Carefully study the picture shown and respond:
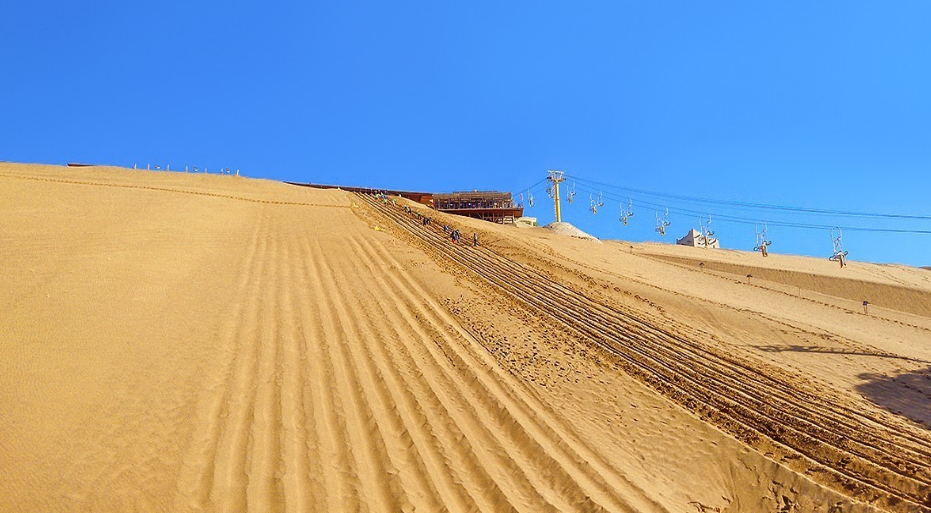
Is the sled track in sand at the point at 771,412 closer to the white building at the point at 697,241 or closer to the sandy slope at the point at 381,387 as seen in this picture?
the sandy slope at the point at 381,387

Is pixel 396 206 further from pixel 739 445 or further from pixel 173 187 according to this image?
pixel 739 445

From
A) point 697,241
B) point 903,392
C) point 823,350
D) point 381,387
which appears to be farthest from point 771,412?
point 697,241

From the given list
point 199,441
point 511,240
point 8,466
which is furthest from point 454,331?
point 511,240

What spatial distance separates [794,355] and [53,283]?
65.6 feet

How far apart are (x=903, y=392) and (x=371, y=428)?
13.8m

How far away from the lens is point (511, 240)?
91.5 feet

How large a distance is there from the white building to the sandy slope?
37.5 m

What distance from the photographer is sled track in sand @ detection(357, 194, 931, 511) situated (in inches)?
342

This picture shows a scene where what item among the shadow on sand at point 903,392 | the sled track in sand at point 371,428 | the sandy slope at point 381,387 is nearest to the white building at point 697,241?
the sandy slope at point 381,387

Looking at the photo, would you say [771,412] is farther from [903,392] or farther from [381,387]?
[381,387]

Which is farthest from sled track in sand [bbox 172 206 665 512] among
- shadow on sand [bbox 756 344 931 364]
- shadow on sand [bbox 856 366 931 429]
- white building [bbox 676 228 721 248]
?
white building [bbox 676 228 721 248]

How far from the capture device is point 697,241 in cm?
5600

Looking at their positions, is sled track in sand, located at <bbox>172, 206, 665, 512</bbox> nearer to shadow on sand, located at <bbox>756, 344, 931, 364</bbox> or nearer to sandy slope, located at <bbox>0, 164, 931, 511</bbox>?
sandy slope, located at <bbox>0, 164, 931, 511</bbox>

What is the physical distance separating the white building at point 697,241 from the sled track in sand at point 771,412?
43.3 metres
